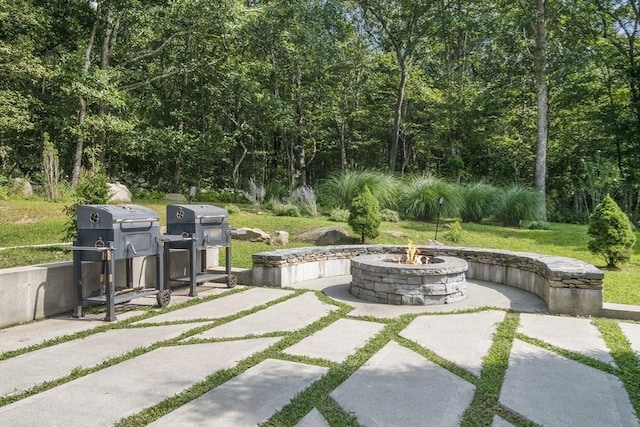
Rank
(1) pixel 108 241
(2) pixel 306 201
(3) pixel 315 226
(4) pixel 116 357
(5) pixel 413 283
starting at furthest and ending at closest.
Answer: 1. (2) pixel 306 201
2. (3) pixel 315 226
3. (5) pixel 413 283
4. (1) pixel 108 241
5. (4) pixel 116 357

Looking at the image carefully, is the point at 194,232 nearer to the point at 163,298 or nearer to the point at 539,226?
the point at 163,298

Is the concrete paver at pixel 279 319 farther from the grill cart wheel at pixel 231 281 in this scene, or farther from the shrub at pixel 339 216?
the shrub at pixel 339 216

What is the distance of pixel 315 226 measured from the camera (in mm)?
9102

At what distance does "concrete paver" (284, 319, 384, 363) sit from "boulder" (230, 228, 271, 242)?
4.41m

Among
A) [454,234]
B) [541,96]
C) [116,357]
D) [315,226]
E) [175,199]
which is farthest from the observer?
[541,96]

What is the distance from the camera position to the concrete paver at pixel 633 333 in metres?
3.60

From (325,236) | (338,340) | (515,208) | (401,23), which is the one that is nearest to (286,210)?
(325,236)

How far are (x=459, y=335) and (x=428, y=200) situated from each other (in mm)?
6945

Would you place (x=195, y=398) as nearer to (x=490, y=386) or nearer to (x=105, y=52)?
(x=490, y=386)

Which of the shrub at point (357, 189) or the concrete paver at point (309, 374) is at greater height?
the shrub at point (357, 189)

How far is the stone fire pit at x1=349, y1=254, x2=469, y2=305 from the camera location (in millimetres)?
5141

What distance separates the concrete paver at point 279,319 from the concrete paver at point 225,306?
28 centimetres

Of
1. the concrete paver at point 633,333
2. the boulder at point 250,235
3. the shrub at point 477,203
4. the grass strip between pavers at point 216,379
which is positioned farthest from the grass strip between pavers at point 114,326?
the shrub at point 477,203

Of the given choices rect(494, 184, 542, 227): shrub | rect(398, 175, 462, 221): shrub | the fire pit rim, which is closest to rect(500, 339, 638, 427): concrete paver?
the fire pit rim
